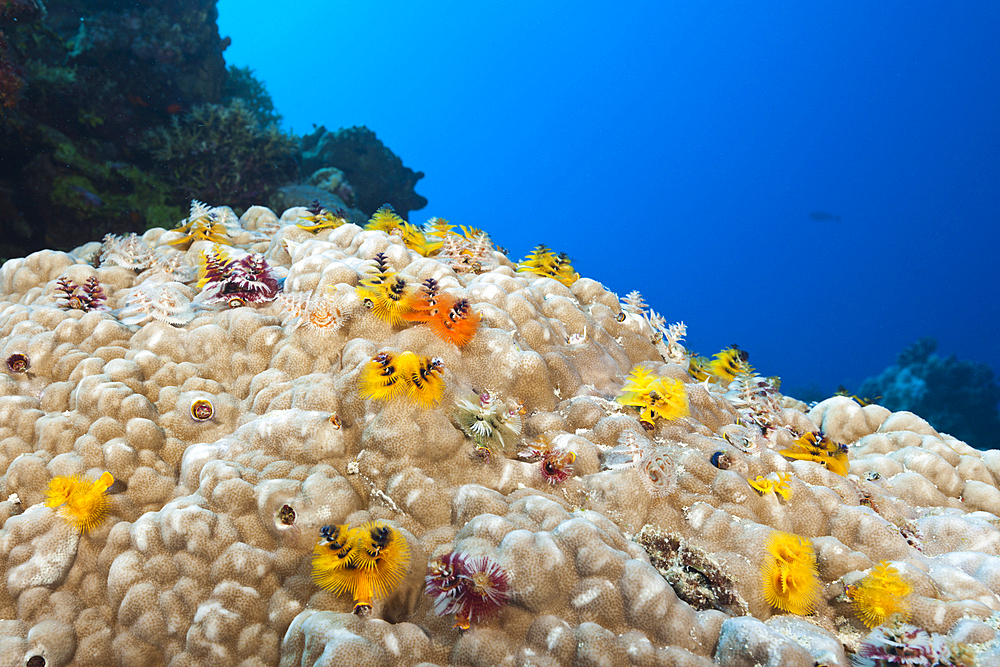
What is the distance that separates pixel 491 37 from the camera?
161875 mm

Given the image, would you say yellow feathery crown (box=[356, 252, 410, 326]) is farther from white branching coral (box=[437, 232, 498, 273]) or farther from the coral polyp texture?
white branching coral (box=[437, 232, 498, 273])

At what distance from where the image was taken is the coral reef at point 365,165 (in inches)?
509

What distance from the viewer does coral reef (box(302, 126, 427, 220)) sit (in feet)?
42.4

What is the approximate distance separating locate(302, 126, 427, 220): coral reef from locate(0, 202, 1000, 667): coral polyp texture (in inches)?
368

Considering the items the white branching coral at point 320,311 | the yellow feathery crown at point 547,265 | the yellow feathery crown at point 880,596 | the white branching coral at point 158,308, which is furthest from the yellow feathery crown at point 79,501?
the yellow feathery crown at point 880,596

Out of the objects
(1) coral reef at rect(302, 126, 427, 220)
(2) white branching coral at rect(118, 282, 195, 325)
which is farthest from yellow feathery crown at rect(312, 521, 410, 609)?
(1) coral reef at rect(302, 126, 427, 220)

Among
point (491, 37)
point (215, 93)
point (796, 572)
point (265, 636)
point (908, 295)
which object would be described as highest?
point (491, 37)

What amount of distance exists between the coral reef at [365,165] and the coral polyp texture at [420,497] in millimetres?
9360

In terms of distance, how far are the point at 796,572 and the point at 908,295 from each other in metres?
128

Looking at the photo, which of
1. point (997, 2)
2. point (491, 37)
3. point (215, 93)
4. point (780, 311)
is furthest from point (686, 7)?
point (215, 93)

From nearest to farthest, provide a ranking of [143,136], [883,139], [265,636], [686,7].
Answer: [265,636] < [143,136] < [883,139] < [686,7]

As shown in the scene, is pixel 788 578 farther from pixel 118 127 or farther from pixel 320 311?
pixel 118 127

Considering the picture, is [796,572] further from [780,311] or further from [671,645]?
[780,311]

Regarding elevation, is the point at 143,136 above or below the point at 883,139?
below
